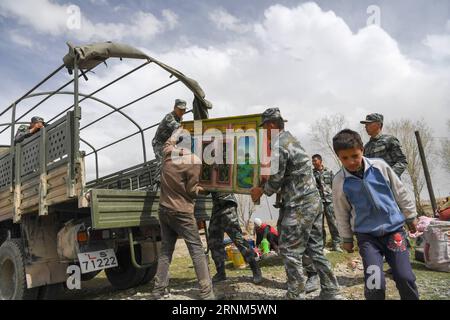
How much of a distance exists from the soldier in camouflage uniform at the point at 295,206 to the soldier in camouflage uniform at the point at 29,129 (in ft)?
10.1

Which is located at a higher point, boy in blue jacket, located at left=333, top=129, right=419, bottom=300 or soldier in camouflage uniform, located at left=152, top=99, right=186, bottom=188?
soldier in camouflage uniform, located at left=152, top=99, right=186, bottom=188

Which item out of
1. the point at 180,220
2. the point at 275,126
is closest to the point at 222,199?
the point at 180,220

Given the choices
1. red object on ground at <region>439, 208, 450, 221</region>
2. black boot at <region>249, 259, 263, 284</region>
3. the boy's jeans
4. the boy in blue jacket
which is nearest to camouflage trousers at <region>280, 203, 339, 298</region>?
the boy in blue jacket

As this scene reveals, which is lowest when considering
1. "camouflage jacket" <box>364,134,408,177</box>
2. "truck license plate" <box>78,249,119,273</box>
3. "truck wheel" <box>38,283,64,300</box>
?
"truck wheel" <box>38,283,64,300</box>

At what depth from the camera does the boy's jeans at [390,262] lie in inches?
92.2

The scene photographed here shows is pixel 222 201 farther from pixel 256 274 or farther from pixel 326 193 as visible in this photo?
pixel 326 193

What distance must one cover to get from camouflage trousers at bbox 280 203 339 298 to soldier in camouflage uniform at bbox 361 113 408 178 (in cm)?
145

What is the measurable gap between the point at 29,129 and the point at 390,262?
464cm

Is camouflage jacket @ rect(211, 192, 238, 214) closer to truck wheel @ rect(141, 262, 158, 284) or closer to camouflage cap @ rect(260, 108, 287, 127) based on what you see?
camouflage cap @ rect(260, 108, 287, 127)

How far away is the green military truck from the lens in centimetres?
356

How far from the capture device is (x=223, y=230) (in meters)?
4.39

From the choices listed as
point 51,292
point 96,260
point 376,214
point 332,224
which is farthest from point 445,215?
point 51,292

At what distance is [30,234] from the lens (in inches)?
165
